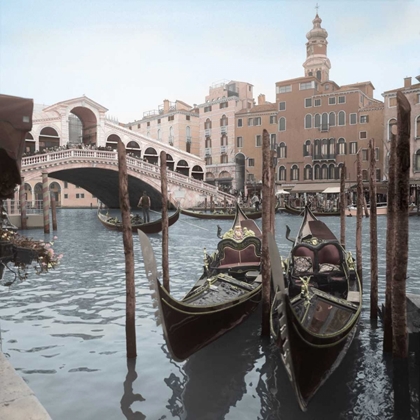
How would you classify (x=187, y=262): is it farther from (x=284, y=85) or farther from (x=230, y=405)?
(x=284, y=85)

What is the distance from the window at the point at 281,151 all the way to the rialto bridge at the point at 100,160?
481cm

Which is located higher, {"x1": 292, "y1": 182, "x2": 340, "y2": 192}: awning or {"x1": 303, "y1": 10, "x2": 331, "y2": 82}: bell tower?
{"x1": 303, "y1": 10, "x2": 331, "y2": 82}: bell tower

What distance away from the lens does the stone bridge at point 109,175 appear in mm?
20641

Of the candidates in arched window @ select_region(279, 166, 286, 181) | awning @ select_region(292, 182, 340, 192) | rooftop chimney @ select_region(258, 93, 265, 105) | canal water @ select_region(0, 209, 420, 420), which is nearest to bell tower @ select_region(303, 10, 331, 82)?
rooftop chimney @ select_region(258, 93, 265, 105)

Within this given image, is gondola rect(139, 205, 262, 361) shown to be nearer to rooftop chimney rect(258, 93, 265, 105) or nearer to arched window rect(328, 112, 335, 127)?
arched window rect(328, 112, 335, 127)

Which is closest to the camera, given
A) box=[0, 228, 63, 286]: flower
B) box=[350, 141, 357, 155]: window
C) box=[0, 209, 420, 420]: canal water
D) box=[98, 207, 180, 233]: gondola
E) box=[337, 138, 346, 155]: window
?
box=[0, 209, 420, 420]: canal water

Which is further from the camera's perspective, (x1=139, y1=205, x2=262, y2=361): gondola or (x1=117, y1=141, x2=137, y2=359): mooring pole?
(x1=117, y1=141, x2=137, y2=359): mooring pole

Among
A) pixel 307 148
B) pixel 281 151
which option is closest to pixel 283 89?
pixel 281 151

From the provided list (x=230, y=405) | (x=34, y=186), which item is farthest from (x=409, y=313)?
(x=34, y=186)

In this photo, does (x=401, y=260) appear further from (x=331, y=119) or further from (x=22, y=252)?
(x=331, y=119)

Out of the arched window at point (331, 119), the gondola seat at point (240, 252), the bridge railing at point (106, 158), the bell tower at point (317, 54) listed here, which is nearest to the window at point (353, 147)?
the arched window at point (331, 119)

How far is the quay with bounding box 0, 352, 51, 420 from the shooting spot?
86.4 inches

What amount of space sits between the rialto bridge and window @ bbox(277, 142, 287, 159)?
4805mm

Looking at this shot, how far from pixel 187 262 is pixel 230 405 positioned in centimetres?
615
